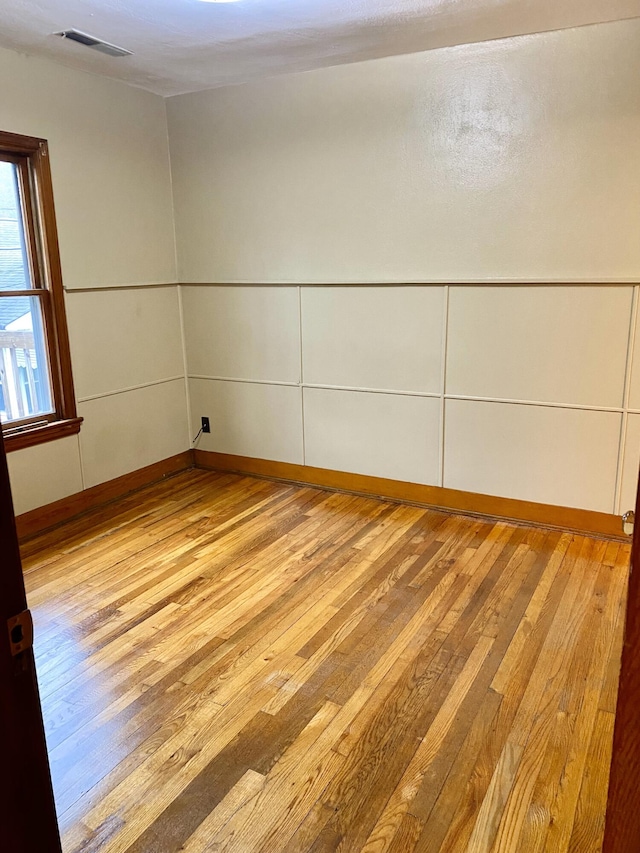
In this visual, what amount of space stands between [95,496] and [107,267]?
4.64 ft

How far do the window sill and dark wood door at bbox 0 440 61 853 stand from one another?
277 centimetres

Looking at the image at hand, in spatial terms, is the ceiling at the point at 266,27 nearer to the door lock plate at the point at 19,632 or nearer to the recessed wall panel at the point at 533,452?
the recessed wall panel at the point at 533,452

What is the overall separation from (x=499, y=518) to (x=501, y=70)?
237cm

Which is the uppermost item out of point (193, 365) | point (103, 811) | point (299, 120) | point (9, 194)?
point (299, 120)

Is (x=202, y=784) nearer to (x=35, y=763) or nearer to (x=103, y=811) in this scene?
(x=103, y=811)

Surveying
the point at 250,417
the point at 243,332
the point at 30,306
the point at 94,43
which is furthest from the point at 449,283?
the point at 30,306

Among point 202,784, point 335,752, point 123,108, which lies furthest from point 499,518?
point 123,108

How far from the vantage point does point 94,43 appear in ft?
10.4

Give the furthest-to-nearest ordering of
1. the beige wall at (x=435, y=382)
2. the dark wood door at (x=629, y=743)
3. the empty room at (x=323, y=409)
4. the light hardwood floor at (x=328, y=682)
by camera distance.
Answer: the beige wall at (x=435, y=382) < the empty room at (x=323, y=409) < the light hardwood floor at (x=328, y=682) < the dark wood door at (x=629, y=743)

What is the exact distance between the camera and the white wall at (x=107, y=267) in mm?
3500

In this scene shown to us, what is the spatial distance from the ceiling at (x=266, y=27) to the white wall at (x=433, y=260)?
15 cm

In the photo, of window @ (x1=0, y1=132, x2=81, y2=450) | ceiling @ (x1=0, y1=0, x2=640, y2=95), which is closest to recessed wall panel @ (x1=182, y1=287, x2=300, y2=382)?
window @ (x1=0, y1=132, x2=81, y2=450)

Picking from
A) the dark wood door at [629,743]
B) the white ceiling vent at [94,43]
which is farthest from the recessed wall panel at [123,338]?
the dark wood door at [629,743]

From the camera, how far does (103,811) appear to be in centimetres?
175
